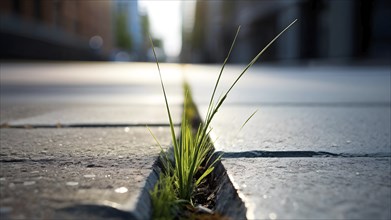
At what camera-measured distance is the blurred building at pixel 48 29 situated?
16.2 metres

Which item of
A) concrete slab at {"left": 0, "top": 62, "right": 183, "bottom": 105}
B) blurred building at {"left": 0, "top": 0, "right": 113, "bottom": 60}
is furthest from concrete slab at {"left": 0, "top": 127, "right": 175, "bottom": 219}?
blurred building at {"left": 0, "top": 0, "right": 113, "bottom": 60}

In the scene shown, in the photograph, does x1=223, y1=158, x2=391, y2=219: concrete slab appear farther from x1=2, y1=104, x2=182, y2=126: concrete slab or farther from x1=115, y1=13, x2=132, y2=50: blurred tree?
x1=115, y1=13, x2=132, y2=50: blurred tree

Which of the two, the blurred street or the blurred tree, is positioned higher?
the blurred street

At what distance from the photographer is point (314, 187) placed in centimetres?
63

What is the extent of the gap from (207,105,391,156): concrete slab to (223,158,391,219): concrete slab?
0.12m

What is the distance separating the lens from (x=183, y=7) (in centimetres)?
7956

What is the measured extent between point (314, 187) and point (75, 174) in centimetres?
40

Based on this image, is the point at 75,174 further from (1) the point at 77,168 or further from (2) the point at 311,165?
(2) the point at 311,165

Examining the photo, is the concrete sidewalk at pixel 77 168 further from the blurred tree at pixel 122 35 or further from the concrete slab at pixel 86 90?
the blurred tree at pixel 122 35

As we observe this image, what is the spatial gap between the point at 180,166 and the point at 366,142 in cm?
55

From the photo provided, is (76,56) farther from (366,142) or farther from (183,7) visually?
(183,7)

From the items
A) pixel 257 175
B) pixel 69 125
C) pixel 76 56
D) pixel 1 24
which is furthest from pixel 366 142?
pixel 76 56

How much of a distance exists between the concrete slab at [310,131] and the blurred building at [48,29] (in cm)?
1563

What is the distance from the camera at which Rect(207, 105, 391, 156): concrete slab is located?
0.94 metres
